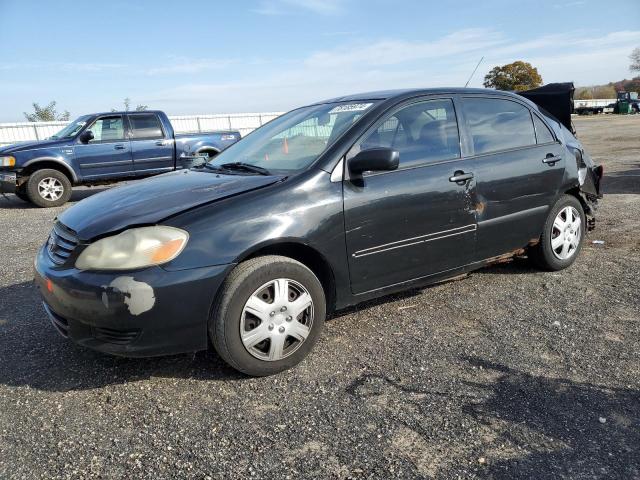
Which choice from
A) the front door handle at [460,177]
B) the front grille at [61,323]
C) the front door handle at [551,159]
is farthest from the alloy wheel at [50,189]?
the front door handle at [551,159]

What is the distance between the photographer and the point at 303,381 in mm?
3023

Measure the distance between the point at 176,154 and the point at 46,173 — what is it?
2572 mm

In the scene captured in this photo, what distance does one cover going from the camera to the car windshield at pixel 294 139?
3.52 metres

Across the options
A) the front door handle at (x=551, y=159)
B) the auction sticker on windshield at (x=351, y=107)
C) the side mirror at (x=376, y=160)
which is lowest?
the front door handle at (x=551, y=159)

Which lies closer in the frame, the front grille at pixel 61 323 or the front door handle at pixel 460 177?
the front grille at pixel 61 323

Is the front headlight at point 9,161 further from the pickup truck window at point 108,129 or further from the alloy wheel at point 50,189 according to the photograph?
the pickup truck window at point 108,129

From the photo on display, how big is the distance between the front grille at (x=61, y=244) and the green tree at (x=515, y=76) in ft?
225

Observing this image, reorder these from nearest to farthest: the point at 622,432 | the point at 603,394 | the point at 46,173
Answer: the point at 622,432 → the point at 603,394 → the point at 46,173

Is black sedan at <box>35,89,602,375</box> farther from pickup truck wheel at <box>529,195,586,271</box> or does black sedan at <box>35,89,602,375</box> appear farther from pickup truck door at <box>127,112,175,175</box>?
pickup truck door at <box>127,112,175,175</box>

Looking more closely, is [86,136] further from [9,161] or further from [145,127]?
[9,161]

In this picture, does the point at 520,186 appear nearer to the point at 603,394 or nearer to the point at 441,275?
the point at 441,275

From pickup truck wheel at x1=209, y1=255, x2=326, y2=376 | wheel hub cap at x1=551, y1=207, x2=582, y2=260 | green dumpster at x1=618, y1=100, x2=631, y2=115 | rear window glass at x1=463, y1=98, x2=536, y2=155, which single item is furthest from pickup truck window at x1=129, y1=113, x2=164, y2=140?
green dumpster at x1=618, y1=100, x2=631, y2=115

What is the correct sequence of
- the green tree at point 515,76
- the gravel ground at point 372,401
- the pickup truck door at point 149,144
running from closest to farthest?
1. the gravel ground at point 372,401
2. the pickup truck door at point 149,144
3. the green tree at point 515,76

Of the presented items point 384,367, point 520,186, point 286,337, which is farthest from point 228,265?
point 520,186
